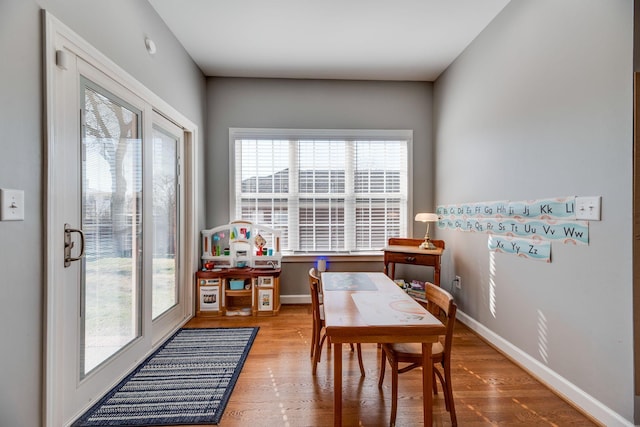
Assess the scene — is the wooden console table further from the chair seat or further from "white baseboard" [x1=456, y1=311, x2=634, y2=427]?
the chair seat

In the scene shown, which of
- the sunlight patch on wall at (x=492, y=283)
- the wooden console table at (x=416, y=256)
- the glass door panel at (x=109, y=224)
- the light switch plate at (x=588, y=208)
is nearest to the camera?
the light switch plate at (x=588, y=208)

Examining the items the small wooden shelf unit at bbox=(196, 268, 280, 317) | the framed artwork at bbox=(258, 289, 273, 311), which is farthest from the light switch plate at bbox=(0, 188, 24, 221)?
the framed artwork at bbox=(258, 289, 273, 311)

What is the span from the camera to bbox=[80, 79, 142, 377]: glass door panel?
1.86 metres

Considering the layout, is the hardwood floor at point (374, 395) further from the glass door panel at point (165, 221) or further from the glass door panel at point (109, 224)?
the glass door panel at point (165, 221)

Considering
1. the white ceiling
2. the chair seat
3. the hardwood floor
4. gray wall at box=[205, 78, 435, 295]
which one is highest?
the white ceiling

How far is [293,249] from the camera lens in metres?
3.95

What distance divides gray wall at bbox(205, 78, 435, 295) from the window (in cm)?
13

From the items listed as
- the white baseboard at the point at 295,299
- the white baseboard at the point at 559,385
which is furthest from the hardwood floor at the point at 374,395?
the white baseboard at the point at 295,299

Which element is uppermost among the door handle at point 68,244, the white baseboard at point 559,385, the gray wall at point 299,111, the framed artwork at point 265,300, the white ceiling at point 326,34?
the white ceiling at point 326,34

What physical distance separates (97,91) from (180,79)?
1.29 metres

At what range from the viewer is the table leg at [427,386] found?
1.49 meters

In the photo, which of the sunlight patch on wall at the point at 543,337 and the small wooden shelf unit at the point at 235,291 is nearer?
the sunlight patch on wall at the point at 543,337

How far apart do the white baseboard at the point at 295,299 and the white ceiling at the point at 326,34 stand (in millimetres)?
2836

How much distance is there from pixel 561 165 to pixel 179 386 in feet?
9.92
